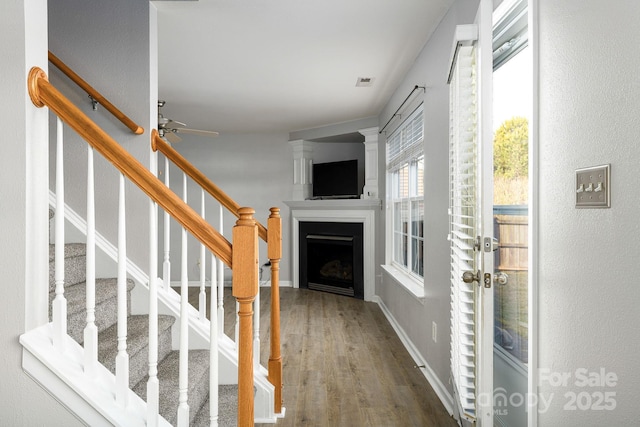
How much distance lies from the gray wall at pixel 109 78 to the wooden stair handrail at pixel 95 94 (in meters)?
0.08

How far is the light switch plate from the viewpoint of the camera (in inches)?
43.3

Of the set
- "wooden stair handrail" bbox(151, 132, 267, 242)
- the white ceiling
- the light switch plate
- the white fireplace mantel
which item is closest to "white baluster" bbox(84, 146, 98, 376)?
"wooden stair handrail" bbox(151, 132, 267, 242)

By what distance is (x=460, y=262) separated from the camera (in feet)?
6.37

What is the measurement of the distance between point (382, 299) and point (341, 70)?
281 cm

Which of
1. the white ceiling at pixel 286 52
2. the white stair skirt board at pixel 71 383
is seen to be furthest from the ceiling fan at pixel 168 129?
the white stair skirt board at pixel 71 383

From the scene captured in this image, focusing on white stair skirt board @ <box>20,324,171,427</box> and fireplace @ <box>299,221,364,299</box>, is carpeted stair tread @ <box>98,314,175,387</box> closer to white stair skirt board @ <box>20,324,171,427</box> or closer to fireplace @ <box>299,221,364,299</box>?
white stair skirt board @ <box>20,324,171,427</box>

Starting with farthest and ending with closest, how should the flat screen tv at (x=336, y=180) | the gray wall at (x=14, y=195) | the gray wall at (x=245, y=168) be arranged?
1. the gray wall at (x=245, y=168)
2. the flat screen tv at (x=336, y=180)
3. the gray wall at (x=14, y=195)

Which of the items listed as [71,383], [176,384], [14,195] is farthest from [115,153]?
[176,384]

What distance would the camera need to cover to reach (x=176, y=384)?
1961 millimetres

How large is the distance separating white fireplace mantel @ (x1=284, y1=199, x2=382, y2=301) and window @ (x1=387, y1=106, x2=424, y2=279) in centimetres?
63

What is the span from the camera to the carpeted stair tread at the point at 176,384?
1810 millimetres

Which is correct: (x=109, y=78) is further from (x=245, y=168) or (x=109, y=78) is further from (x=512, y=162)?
(x=245, y=168)

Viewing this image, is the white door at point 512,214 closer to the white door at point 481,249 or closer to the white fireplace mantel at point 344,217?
the white door at point 481,249

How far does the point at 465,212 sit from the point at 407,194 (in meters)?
2.40
